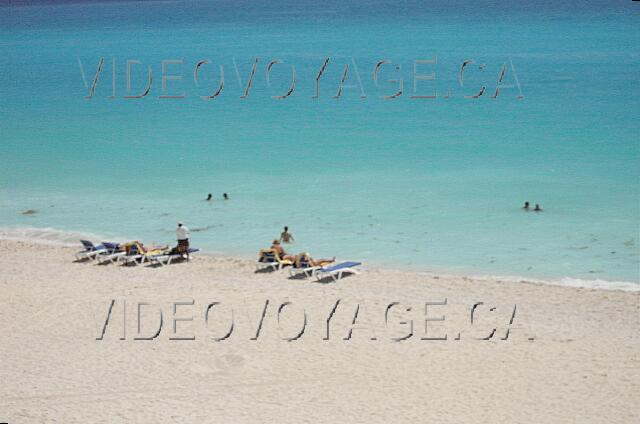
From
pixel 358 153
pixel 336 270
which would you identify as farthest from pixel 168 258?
pixel 358 153

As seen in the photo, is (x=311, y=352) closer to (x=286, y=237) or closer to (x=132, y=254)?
(x=132, y=254)

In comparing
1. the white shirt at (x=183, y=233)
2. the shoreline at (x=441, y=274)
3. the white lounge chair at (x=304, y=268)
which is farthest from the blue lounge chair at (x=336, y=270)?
the white shirt at (x=183, y=233)

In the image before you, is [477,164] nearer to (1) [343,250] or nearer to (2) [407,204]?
(2) [407,204]

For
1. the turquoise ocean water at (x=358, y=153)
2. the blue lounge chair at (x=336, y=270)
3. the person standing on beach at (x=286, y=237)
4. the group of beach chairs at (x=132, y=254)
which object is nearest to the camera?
the blue lounge chair at (x=336, y=270)

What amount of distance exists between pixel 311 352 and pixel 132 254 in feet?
22.5

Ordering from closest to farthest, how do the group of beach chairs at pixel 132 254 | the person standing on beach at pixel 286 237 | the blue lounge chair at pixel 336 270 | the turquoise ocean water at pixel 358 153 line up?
the blue lounge chair at pixel 336 270, the group of beach chairs at pixel 132 254, the person standing on beach at pixel 286 237, the turquoise ocean water at pixel 358 153

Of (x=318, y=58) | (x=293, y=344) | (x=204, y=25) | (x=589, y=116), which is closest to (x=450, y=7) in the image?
(x=204, y=25)

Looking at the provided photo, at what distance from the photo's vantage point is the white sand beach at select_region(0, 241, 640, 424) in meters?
13.0

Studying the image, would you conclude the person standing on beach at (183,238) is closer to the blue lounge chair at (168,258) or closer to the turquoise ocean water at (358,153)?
the blue lounge chair at (168,258)

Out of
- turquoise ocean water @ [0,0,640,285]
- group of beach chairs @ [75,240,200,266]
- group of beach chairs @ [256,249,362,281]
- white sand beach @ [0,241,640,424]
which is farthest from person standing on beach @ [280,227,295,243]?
white sand beach @ [0,241,640,424]

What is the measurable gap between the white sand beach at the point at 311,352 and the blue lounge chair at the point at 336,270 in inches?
9.5

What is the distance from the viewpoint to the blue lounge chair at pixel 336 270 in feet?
62.8

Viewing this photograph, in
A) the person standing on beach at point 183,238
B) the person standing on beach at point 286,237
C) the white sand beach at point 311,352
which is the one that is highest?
the person standing on beach at point 183,238

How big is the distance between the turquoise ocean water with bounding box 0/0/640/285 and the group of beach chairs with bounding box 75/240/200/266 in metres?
1.91
